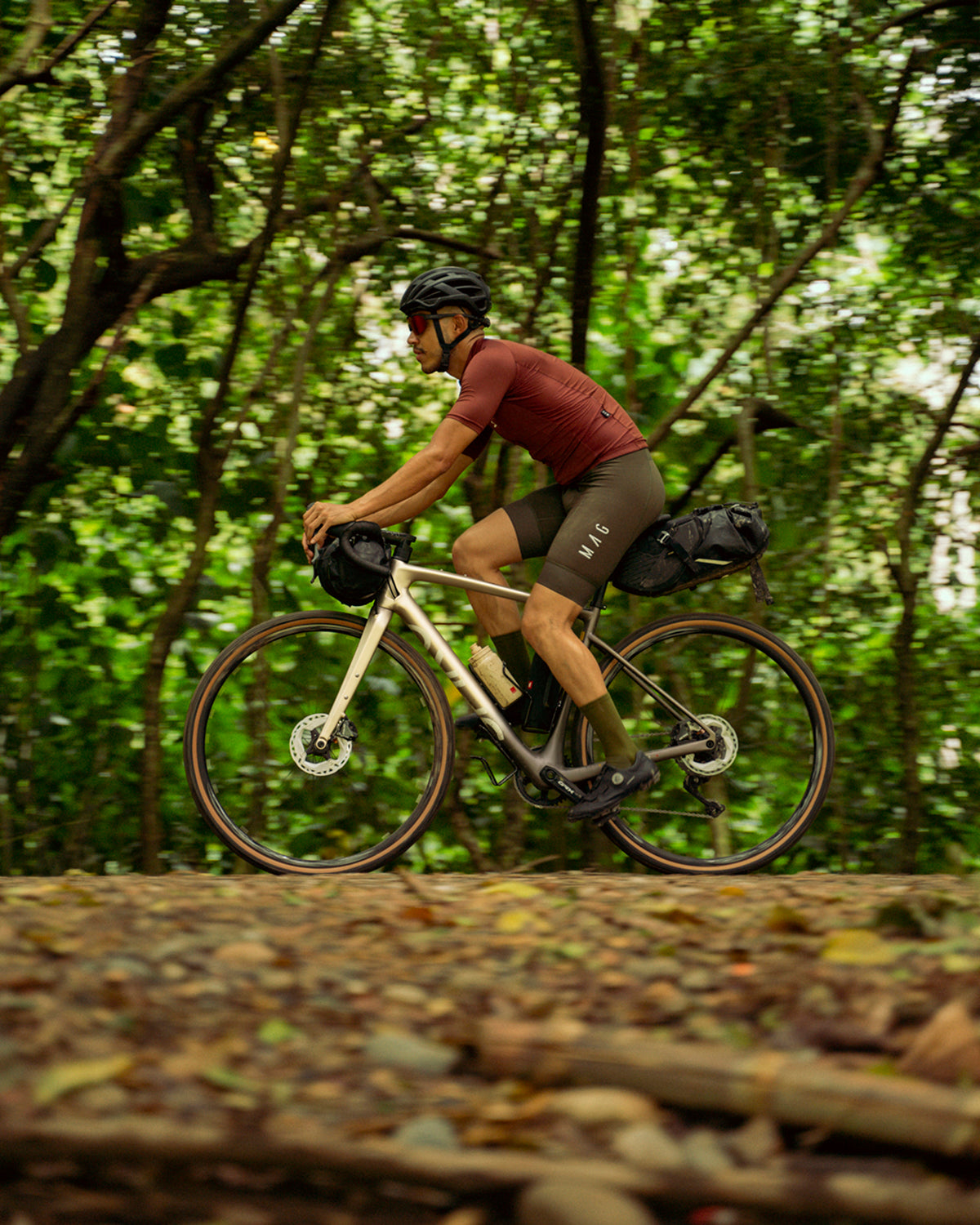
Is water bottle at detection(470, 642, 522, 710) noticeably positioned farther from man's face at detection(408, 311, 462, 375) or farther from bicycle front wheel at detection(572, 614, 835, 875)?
man's face at detection(408, 311, 462, 375)

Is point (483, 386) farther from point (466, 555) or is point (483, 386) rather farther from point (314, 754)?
point (314, 754)

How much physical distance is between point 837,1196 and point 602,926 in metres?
1.27

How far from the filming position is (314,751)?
373cm

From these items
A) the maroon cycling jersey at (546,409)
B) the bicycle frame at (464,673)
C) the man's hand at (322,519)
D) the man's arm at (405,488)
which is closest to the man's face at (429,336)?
the maroon cycling jersey at (546,409)

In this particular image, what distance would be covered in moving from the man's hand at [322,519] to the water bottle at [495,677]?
0.65 metres

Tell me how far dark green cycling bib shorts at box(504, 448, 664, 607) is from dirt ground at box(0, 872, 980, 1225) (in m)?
1.18

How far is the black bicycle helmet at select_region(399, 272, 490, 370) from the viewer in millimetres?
3688

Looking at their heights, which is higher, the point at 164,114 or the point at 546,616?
the point at 164,114

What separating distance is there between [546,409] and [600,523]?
16.8 inches

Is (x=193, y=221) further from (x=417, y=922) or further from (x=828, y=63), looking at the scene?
(x=417, y=922)

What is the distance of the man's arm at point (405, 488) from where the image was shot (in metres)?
3.51

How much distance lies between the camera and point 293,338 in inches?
220

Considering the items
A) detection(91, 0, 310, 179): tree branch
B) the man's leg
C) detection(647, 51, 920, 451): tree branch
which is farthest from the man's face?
detection(91, 0, 310, 179): tree branch

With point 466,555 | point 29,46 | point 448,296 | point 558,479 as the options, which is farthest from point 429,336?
point 29,46
